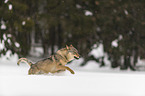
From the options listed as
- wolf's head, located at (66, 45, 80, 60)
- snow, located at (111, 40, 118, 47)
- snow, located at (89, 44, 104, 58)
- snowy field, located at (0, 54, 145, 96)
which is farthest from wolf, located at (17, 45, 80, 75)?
snow, located at (89, 44, 104, 58)

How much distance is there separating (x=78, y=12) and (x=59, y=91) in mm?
6738

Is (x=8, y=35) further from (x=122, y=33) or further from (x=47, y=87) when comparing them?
(x=47, y=87)

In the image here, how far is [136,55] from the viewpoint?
11.2 meters

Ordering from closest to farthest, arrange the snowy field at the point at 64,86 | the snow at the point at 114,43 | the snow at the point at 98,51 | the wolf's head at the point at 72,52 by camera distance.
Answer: the snowy field at the point at 64,86
the wolf's head at the point at 72,52
the snow at the point at 114,43
the snow at the point at 98,51

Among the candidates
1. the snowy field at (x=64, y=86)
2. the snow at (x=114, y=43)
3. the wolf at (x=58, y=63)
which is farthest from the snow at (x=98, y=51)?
the wolf at (x=58, y=63)

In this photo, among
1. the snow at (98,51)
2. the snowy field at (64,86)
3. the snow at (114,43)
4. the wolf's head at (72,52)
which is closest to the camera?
the snowy field at (64,86)

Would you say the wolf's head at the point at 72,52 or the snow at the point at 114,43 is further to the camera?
the snow at the point at 114,43

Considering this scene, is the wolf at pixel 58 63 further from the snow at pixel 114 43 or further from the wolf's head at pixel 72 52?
the snow at pixel 114 43

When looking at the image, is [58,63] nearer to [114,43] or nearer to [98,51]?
[114,43]

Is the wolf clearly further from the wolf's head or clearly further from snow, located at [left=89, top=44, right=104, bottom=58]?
snow, located at [left=89, top=44, right=104, bottom=58]

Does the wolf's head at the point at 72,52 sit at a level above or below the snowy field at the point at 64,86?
above

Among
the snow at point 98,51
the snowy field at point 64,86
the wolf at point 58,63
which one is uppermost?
the snow at point 98,51

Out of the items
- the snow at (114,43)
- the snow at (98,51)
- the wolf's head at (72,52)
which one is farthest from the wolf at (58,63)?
the snow at (98,51)

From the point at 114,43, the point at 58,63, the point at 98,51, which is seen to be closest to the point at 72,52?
the point at 58,63
